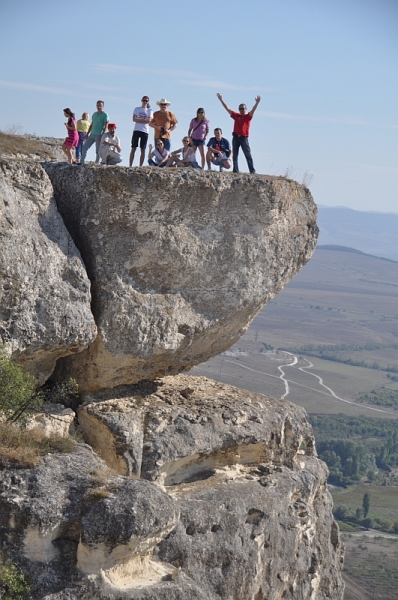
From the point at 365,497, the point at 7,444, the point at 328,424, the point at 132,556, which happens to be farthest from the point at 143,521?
the point at 328,424

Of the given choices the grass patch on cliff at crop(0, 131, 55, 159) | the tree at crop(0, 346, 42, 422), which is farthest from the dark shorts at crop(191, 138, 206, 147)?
the tree at crop(0, 346, 42, 422)

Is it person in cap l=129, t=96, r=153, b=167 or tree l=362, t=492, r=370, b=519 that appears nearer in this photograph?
person in cap l=129, t=96, r=153, b=167

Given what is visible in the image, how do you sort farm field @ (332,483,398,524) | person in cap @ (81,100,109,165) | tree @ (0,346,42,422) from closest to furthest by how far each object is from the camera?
tree @ (0,346,42,422) → person in cap @ (81,100,109,165) → farm field @ (332,483,398,524)

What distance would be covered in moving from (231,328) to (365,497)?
179ft

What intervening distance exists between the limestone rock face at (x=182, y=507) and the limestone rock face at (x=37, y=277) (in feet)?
6.92

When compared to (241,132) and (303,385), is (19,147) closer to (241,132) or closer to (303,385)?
(241,132)

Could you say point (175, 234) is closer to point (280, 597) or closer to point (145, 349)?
point (145, 349)

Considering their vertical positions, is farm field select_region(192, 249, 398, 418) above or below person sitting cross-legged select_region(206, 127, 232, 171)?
below

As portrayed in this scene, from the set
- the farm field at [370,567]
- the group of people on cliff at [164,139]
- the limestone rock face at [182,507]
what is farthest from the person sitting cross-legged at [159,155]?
the farm field at [370,567]

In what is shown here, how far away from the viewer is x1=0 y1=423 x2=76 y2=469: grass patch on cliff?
14617 mm

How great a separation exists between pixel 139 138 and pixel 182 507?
7916mm

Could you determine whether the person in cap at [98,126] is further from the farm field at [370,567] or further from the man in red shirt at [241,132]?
the farm field at [370,567]

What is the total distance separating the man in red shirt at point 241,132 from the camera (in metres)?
19.7

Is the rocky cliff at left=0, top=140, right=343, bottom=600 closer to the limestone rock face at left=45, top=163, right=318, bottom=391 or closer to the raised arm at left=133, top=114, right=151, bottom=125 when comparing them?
the limestone rock face at left=45, top=163, right=318, bottom=391
